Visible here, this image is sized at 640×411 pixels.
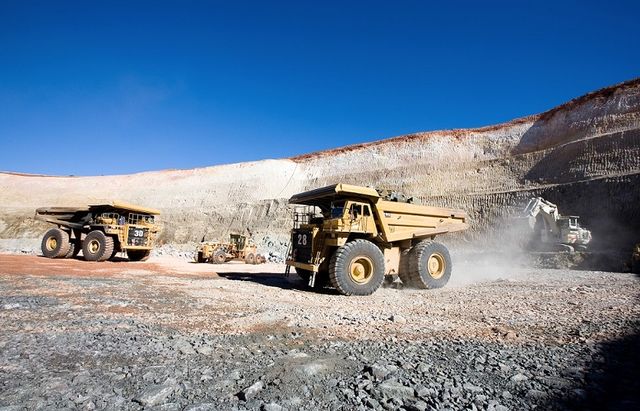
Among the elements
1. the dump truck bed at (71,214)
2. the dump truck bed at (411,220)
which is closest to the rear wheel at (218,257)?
the dump truck bed at (71,214)

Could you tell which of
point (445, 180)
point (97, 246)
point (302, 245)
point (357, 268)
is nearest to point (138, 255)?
point (97, 246)

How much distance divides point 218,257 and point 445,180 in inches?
796

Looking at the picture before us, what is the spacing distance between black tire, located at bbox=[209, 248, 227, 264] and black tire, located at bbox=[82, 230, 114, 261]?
4740mm

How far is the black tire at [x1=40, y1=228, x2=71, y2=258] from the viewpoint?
16.9m

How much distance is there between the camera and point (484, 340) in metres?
4.38

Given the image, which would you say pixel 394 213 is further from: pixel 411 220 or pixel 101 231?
pixel 101 231

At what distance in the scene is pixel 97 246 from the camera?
16.1m

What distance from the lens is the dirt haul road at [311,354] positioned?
2.77 meters

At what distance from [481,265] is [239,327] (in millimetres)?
15698

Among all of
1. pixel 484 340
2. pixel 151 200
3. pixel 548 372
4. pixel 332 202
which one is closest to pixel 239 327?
pixel 484 340

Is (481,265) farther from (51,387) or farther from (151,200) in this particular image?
(151,200)

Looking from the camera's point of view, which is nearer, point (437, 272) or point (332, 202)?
point (332, 202)

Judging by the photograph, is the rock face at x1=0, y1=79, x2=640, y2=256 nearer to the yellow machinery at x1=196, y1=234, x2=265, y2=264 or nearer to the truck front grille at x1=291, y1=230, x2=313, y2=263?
the yellow machinery at x1=196, y1=234, x2=265, y2=264

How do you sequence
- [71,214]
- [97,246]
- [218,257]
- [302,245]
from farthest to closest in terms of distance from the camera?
1. [218,257]
2. [71,214]
3. [97,246]
4. [302,245]
